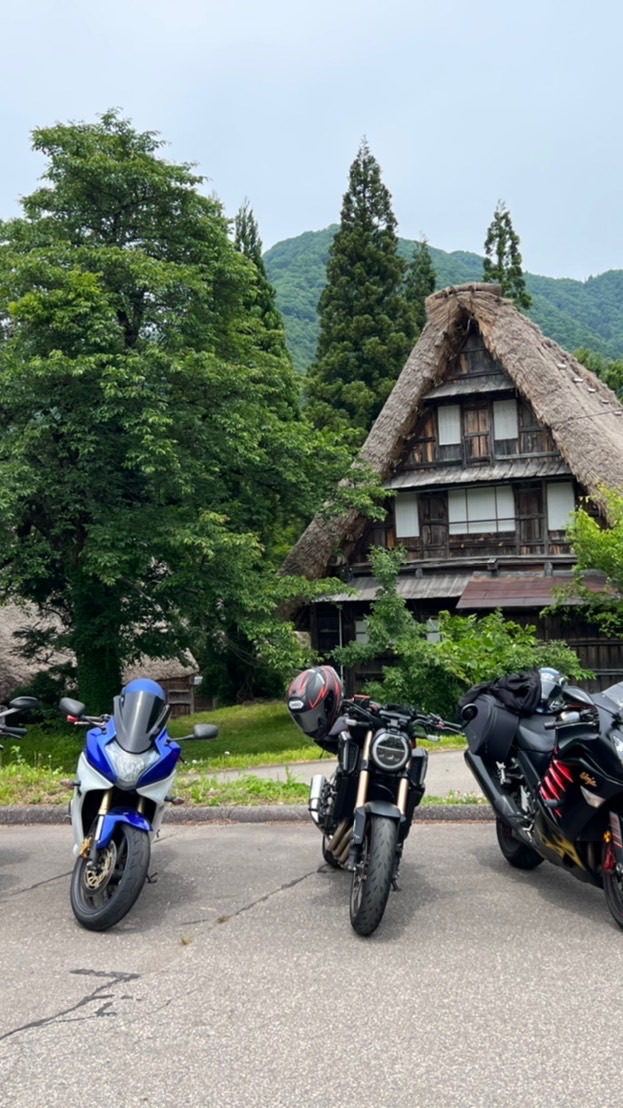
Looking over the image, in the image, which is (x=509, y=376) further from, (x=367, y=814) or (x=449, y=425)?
(x=367, y=814)

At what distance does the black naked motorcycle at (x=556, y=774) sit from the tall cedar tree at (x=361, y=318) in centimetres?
2892

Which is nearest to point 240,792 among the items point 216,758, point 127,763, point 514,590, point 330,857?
point 330,857

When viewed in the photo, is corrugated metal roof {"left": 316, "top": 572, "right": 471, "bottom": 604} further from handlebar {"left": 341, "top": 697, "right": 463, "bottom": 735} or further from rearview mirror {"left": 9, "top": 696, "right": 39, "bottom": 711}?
handlebar {"left": 341, "top": 697, "right": 463, "bottom": 735}

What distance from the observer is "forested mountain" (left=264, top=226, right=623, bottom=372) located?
71250mm

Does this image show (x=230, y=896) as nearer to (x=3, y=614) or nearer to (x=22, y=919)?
(x=22, y=919)

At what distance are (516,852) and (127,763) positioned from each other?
2.47 m

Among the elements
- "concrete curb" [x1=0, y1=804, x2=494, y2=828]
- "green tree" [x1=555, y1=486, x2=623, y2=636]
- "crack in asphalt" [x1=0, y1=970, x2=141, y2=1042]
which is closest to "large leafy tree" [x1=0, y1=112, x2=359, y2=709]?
"green tree" [x1=555, y1=486, x2=623, y2=636]

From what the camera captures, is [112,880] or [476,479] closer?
[112,880]

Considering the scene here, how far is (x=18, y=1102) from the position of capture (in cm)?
323

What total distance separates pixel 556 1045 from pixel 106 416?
1361 centimetres

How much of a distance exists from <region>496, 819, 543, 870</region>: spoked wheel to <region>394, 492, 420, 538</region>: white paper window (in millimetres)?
18551

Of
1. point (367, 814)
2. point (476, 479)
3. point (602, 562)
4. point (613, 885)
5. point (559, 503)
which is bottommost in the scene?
point (613, 885)

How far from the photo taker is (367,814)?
16.3 ft

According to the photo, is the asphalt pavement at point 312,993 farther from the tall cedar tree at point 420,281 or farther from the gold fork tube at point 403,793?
the tall cedar tree at point 420,281
